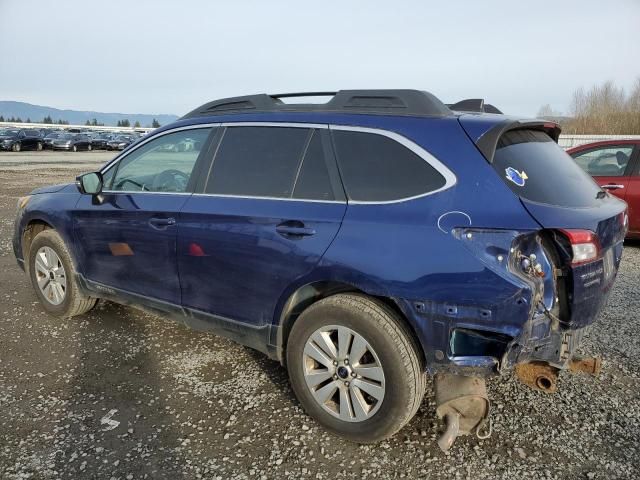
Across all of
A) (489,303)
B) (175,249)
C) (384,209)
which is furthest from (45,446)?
(489,303)

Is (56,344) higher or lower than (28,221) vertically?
lower

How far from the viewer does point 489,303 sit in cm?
227

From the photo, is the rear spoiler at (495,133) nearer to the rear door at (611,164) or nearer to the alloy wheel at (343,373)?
the alloy wheel at (343,373)

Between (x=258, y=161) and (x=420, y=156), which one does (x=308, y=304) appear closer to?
(x=258, y=161)

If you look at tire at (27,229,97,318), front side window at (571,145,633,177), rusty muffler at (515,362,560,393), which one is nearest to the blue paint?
rusty muffler at (515,362,560,393)

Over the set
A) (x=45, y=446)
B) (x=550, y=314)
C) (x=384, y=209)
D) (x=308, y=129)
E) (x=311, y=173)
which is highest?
(x=308, y=129)

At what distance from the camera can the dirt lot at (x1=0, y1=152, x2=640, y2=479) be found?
254 cm

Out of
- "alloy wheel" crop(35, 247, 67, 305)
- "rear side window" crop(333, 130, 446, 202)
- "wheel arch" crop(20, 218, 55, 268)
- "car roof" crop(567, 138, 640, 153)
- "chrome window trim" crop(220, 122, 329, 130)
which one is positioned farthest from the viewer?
"car roof" crop(567, 138, 640, 153)

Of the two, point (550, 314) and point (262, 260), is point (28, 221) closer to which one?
point (262, 260)

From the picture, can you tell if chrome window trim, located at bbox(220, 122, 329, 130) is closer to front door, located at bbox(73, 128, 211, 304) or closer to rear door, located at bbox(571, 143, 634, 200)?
front door, located at bbox(73, 128, 211, 304)

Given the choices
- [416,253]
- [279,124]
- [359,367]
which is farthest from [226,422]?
[279,124]

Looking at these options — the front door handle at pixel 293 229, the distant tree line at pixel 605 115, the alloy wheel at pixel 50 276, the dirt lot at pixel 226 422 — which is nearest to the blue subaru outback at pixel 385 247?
the front door handle at pixel 293 229

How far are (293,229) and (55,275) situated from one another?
2.80m

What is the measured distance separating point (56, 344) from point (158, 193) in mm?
1569
